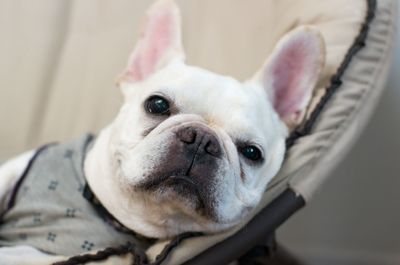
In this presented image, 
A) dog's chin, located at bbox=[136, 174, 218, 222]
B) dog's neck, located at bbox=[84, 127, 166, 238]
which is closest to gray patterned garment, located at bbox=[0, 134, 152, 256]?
dog's neck, located at bbox=[84, 127, 166, 238]

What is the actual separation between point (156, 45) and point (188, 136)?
1.10 feet

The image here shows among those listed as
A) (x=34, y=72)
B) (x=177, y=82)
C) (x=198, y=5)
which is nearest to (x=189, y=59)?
(x=198, y=5)

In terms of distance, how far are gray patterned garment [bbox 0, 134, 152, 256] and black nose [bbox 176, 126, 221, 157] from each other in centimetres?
24

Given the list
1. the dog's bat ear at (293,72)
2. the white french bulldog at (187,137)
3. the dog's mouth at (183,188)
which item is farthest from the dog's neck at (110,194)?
the dog's bat ear at (293,72)

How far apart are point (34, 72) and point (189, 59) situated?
1.28ft

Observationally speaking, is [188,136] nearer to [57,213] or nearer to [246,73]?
[57,213]

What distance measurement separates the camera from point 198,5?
1495mm

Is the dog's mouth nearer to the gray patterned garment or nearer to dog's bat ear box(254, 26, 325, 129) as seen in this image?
the gray patterned garment

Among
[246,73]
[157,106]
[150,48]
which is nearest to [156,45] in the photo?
[150,48]

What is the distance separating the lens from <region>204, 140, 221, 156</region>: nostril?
866 mm

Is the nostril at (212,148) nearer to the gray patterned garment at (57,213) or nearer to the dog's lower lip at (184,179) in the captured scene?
the dog's lower lip at (184,179)

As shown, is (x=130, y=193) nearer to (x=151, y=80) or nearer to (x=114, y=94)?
(x=151, y=80)

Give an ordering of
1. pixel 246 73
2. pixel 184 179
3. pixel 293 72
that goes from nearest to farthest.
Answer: pixel 184 179, pixel 293 72, pixel 246 73

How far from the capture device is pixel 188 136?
0.87m
